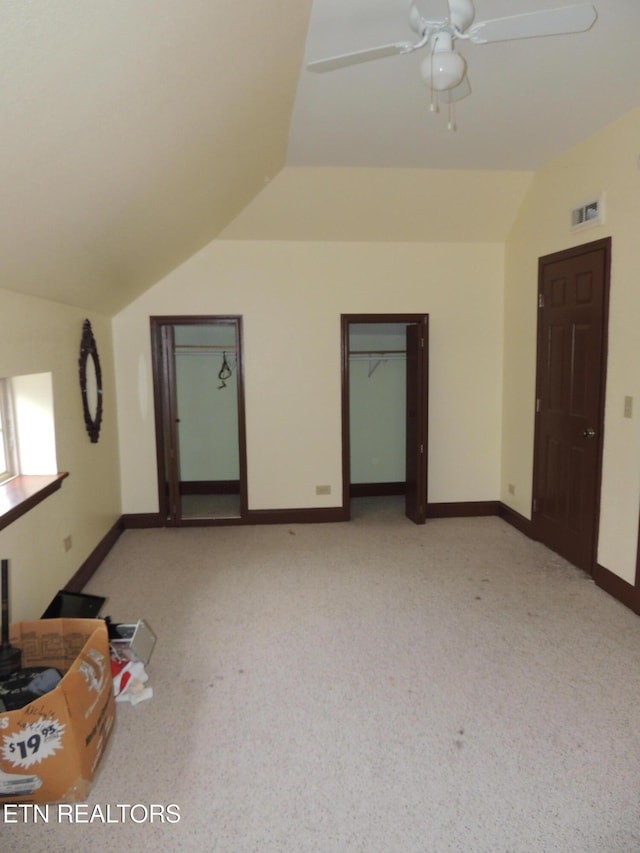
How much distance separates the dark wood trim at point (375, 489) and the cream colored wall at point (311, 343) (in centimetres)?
92

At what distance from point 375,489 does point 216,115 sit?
4184 millimetres

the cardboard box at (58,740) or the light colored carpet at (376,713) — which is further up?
the cardboard box at (58,740)

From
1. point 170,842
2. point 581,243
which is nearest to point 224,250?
point 581,243

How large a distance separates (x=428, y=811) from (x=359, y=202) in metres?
3.82

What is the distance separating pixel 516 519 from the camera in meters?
4.62

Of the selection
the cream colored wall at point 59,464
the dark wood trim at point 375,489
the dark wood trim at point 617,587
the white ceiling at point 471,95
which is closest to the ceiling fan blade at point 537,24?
the white ceiling at point 471,95

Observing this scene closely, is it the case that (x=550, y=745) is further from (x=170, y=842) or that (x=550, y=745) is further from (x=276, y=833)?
(x=170, y=842)

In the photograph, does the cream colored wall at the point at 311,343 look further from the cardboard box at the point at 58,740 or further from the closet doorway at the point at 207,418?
the cardboard box at the point at 58,740

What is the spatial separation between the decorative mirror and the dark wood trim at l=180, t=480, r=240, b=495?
190cm

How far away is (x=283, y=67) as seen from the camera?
2.32 meters

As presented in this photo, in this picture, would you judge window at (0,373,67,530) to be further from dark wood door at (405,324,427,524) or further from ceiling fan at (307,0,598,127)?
dark wood door at (405,324,427,524)

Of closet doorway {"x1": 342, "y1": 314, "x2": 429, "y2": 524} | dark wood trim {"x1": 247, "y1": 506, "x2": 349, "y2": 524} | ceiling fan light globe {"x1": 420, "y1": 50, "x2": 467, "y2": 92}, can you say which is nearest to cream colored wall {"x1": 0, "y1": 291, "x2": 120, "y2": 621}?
dark wood trim {"x1": 247, "y1": 506, "x2": 349, "y2": 524}

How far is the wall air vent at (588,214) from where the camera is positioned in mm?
3334

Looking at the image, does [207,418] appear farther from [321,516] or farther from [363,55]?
[363,55]
